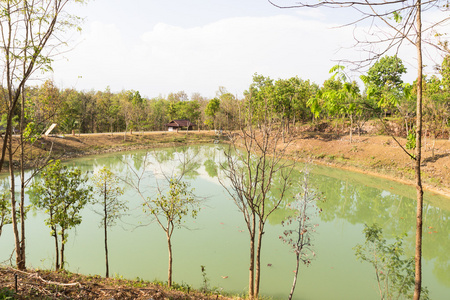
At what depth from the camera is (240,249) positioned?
502 inches

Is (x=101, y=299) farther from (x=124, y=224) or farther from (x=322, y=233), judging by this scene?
(x=322, y=233)

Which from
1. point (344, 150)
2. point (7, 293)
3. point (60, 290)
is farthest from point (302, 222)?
point (344, 150)

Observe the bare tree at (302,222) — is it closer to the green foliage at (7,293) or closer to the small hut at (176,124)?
the green foliage at (7,293)

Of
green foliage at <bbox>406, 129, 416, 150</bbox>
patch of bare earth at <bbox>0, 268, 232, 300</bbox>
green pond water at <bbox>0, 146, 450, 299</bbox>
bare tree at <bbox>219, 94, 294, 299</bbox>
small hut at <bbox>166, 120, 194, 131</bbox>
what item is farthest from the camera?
small hut at <bbox>166, 120, 194, 131</bbox>

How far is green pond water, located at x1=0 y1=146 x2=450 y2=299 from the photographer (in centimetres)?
1035

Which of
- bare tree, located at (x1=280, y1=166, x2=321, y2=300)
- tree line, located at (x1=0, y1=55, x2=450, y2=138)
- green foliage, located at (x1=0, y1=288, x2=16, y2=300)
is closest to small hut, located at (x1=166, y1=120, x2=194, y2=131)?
tree line, located at (x1=0, y1=55, x2=450, y2=138)

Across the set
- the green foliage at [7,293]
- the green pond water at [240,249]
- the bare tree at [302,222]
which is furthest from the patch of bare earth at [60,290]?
the green pond water at [240,249]

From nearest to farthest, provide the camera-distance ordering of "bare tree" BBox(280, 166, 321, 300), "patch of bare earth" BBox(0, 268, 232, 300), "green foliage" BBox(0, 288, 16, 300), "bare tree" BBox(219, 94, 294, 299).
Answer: "green foliage" BBox(0, 288, 16, 300)
"patch of bare earth" BBox(0, 268, 232, 300)
"bare tree" BBox(219, 94, 294, 299)
"bare tree" BBox(280, 166, 321, 300)

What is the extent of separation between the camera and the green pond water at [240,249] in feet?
34.0

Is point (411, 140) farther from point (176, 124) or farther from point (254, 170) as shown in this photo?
point (176, 124)

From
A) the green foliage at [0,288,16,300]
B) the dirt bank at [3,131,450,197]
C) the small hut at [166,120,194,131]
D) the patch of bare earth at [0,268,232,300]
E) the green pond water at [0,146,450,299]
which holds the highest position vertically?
the small hut at [166,120,194,131]

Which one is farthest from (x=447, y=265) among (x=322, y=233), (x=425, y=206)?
(x=425, y=206)

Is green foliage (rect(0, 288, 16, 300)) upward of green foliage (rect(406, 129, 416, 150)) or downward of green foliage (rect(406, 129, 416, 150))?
downward

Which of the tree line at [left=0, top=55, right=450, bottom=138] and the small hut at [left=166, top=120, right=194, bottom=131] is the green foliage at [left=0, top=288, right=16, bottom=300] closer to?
the tree line at [left=0, top=55, right=450, bottom=138]
